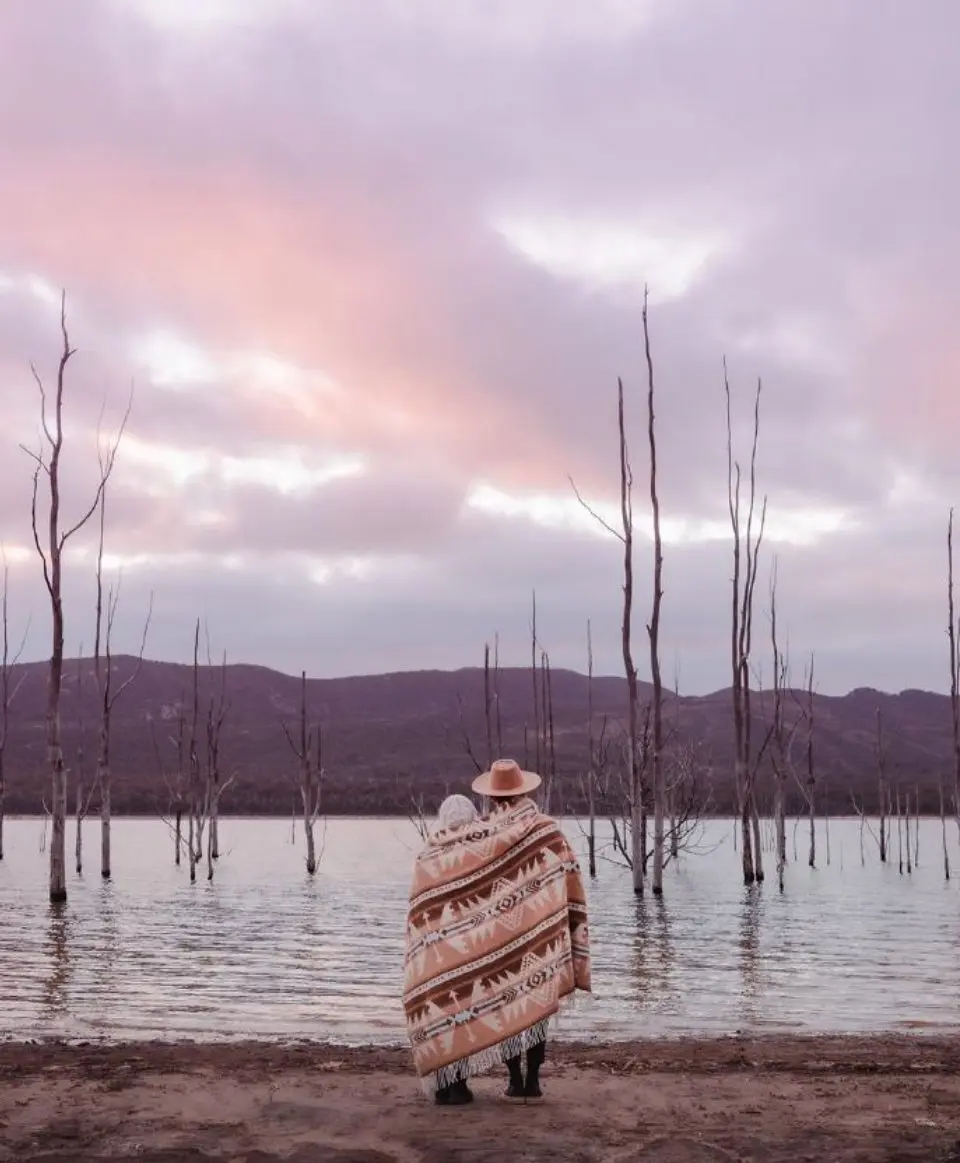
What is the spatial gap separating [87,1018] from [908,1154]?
8.02 meters

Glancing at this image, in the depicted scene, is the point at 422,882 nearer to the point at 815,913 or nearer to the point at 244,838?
the point at 815,913

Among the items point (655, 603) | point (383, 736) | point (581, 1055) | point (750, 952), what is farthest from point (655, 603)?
point (383, 736)

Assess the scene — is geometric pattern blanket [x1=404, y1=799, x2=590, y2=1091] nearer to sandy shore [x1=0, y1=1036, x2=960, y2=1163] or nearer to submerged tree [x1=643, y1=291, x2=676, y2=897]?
sandy shore [x1=0, y1=1036, x2=960, y2=1163]

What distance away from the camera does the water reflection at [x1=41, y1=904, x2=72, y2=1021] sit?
1258 centimetres

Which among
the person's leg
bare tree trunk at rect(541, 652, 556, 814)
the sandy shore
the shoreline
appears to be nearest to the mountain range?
bare tree trunk at rect(541, 652, 556, 814)

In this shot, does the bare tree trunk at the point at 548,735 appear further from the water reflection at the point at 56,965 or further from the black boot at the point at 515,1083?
the black boot at the point at 515,1083

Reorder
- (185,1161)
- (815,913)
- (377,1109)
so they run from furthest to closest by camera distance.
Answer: (815,913) → (377,1109) → (185,1161)

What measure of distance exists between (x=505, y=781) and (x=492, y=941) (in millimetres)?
821

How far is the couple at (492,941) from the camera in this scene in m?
6.78

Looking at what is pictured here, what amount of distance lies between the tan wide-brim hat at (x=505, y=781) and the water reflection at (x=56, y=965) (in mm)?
6584

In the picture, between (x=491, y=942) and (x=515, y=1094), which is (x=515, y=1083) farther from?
(x=491, y=942)

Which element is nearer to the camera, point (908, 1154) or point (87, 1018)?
point (908, 1154)

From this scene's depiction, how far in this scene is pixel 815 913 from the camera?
24.9 metres

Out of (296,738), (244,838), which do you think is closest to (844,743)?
(296,738)
